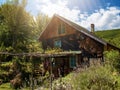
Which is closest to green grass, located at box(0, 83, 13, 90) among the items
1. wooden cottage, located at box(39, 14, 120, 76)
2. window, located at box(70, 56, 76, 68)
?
wooden cottage, located at box(39, 14, 120, 76)

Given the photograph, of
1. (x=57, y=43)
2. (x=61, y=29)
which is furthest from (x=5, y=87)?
(x=61, y=29)

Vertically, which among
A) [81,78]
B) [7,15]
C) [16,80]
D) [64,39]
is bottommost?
[16,80]

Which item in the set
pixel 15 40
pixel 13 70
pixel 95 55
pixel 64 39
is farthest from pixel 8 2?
pixel 95 55

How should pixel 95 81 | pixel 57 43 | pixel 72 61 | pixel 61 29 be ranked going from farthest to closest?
pixel 57 43, pixel 61 29, pixel 72 61, pixel 95 81

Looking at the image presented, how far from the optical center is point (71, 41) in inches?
1206

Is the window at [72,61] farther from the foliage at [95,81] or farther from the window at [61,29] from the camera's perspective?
the foliage at [95,81]

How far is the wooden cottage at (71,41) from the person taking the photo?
27.9 meters

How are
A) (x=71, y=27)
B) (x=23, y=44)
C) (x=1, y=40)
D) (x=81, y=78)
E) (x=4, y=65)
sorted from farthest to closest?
(x=1, y=40) < (x=23, y=44) < (x=71, y=27) < (x=4, y=65) < (x=81, y=78)

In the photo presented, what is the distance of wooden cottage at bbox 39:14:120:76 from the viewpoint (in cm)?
2788

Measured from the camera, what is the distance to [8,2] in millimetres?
37469

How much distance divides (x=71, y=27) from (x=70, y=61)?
4248 millimetres

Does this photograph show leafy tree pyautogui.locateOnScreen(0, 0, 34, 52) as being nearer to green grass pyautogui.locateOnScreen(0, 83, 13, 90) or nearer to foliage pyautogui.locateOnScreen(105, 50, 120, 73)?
green grass pyautogui.locateOnScreen(0, 83, 13, 90)

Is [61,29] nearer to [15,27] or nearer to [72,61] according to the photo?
[72,61]

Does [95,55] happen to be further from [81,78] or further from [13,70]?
[81,78]
